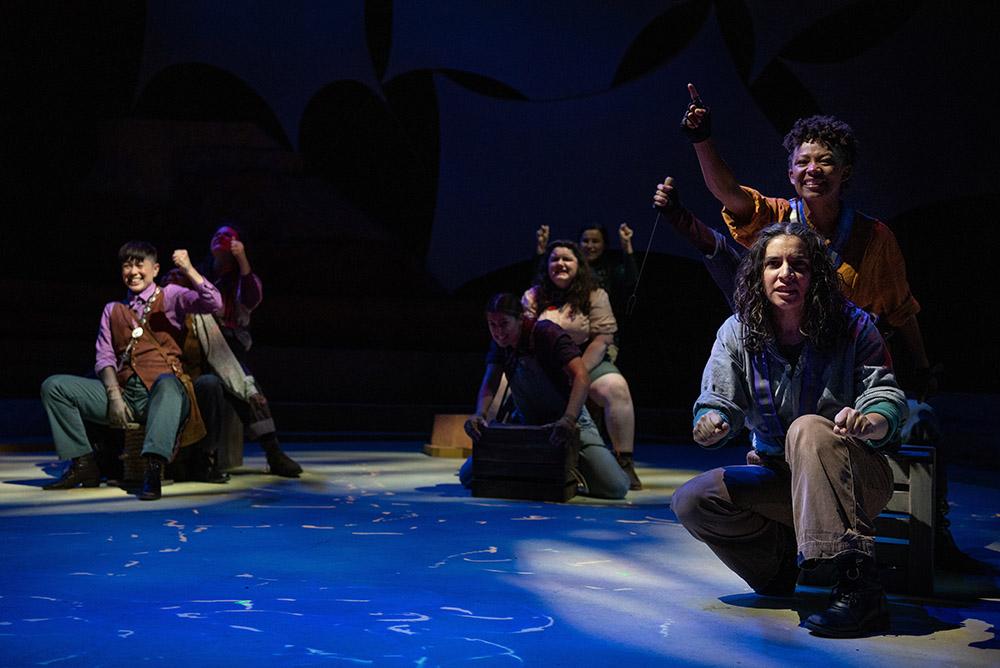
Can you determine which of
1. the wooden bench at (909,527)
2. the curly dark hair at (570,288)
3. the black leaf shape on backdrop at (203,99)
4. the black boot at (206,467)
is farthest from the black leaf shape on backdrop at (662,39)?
the wooden bench at (909,527)

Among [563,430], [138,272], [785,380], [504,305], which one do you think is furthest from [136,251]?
[785,380]

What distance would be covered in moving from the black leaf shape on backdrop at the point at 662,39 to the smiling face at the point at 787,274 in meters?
6.79

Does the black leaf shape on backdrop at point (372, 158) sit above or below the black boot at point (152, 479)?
above

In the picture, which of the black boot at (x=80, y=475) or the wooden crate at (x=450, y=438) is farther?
the wooden crate at (x=450, y=438)

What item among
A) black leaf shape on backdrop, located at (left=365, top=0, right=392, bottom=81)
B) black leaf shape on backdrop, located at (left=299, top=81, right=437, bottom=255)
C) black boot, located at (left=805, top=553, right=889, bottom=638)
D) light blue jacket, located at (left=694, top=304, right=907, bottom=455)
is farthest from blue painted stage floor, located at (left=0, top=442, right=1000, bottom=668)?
black leaf shape on backdrop, located at (left=365, top=0, right=392, bottom=81)

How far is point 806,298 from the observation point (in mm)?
2572

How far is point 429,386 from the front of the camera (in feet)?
29.9

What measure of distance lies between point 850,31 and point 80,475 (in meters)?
6.84

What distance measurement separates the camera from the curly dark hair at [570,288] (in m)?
5.24

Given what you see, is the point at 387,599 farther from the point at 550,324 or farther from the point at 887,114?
the point at 887,114

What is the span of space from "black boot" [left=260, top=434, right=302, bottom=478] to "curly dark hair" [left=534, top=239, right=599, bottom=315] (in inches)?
62.3

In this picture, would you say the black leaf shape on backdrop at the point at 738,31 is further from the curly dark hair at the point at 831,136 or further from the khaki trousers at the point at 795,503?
the khaki trousers at the point at 795,503

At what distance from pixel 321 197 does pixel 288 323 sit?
1.27m

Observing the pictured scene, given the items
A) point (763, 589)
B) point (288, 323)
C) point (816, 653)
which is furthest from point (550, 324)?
point (288, 323)
